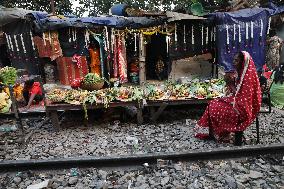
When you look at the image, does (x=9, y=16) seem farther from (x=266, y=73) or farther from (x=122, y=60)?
(x=266, y=73)

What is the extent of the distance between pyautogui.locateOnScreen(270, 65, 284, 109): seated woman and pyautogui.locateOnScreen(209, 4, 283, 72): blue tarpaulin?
122 inches

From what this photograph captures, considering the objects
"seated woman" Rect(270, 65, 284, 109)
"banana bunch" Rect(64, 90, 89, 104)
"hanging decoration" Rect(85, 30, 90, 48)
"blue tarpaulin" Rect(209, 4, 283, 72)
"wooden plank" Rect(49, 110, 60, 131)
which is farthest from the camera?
"hanging decoration" Rect(85, 30, 90, 48)

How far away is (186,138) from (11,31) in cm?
968

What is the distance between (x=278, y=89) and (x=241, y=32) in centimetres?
382

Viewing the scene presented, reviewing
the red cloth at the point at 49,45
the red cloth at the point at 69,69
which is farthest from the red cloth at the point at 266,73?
the red cloth at the point at 49,45

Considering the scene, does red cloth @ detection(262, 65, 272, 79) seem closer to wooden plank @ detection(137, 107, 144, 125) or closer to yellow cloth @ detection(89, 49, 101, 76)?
wooden plank @ detection(137, 107, 144, 125)

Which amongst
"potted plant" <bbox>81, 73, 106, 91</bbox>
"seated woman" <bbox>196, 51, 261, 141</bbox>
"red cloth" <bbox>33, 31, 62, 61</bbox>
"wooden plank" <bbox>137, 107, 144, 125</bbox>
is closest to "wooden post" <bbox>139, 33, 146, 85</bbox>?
"red cloth" <bbox>33, 31, 62, 61</bbox>

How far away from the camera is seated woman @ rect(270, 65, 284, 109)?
8203 millimetres

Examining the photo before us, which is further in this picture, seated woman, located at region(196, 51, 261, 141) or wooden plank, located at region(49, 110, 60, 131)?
wooden plank, located at region(49, 110, 60, 131)

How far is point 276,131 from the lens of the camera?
620 cm

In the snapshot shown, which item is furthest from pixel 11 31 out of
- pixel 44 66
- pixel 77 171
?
pixel 77 171

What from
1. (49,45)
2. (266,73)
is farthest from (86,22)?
(266,73)

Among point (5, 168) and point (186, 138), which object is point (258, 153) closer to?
point (186, 138)

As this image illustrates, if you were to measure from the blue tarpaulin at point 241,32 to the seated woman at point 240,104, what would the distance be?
6331 millimetres
